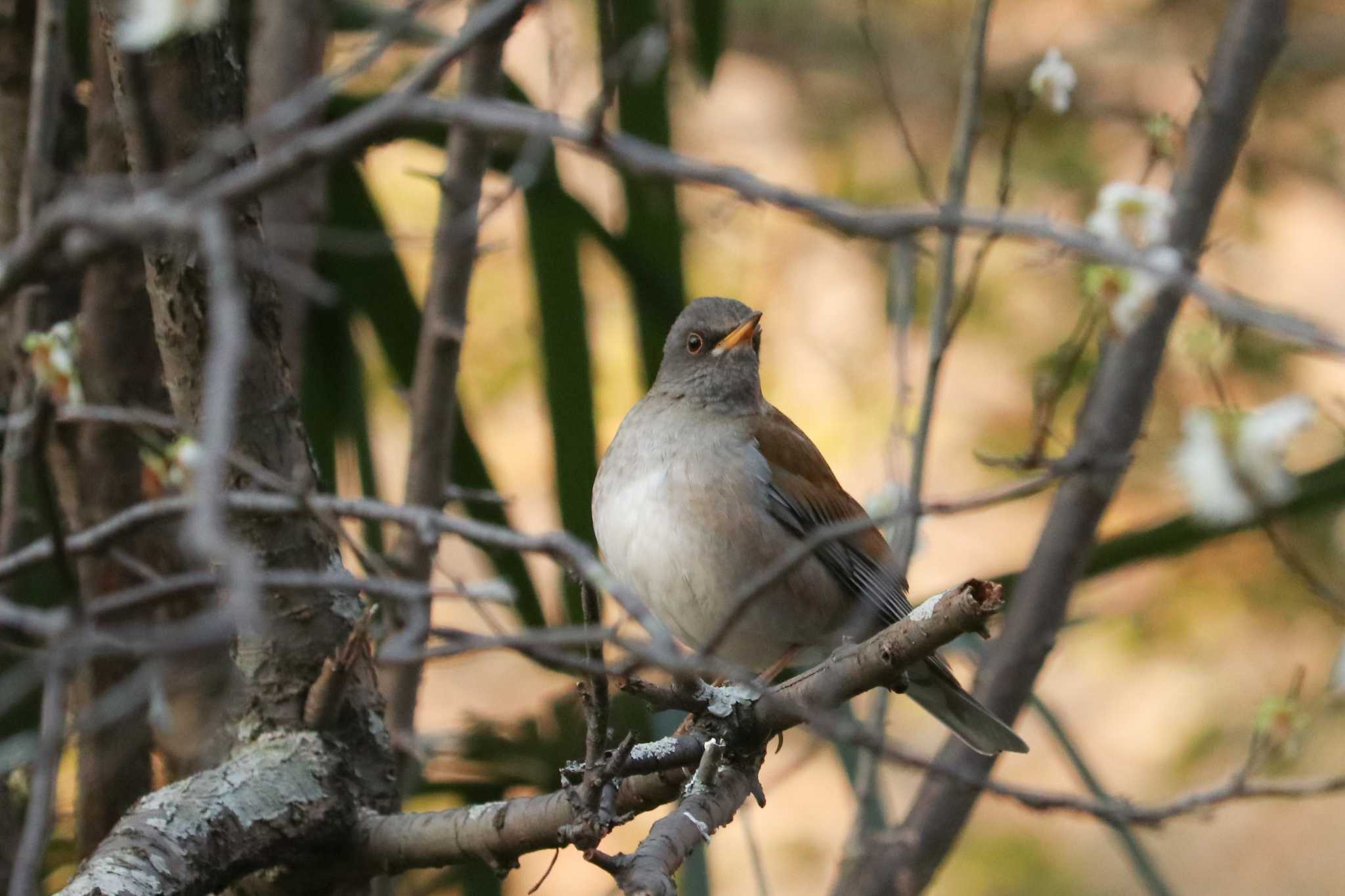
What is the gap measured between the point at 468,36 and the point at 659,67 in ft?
7.69

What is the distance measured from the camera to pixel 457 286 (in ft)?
12.0

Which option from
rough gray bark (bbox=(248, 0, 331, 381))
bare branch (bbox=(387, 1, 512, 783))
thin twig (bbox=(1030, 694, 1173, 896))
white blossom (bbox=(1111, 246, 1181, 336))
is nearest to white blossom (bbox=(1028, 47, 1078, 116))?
white blossom (bbox=(1111, 246, 1181, 336))

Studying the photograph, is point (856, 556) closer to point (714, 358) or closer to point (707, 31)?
point (714, 358)

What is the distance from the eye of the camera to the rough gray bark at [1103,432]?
3.59 m

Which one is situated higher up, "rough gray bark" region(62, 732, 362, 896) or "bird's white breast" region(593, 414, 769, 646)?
"bird's white breast" region(593, 414, 769, 646)

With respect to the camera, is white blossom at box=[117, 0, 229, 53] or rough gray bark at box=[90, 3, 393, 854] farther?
rough gray bark at box=[90, 3, 393, 854]

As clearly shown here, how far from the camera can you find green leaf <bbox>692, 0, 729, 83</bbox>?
409 cm

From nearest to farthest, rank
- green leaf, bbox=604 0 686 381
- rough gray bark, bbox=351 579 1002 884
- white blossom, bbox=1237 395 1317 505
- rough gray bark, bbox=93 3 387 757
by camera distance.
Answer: rough gray bark, bbox=351 579 1002 884
white blossom, bbox=1237 395 1317 505
rough gray bark, bbox=93 3 387 757
green leaf, bbox=604 0 686 381

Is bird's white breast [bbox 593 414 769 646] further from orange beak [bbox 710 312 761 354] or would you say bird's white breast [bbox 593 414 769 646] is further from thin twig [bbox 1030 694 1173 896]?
thin twig [bbox 1030 694 1173 896]

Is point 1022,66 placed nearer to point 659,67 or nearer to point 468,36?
point 659,67

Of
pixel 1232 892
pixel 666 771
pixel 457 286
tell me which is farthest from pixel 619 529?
pixel 1232 892

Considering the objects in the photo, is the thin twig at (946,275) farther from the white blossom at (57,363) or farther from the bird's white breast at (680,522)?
the white blossom at (57,363)

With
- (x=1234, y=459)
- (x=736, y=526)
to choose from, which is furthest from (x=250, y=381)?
(x=1234, y=459)

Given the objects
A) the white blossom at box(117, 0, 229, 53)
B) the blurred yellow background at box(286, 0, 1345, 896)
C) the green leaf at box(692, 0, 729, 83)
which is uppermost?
the blurred yellow background at box(286, 0, 1345, 896)
